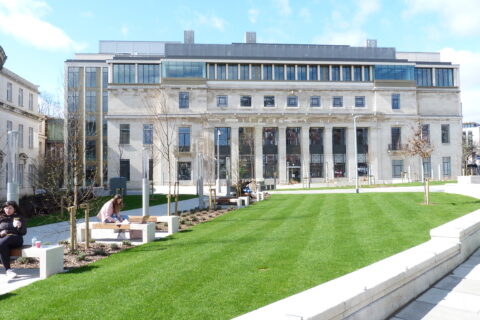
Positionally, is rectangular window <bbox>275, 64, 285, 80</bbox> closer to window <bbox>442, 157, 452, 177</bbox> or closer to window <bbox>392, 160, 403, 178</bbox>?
window <bbox>392, 160, 403, 178</bbox>

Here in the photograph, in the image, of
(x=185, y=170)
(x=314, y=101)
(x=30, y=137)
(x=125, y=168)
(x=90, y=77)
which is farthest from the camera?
(x=90, y=77)

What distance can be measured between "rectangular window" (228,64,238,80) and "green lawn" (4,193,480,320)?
44727 millimetres

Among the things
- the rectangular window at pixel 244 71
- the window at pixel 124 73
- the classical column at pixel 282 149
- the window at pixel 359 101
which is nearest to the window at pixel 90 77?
the window at pixel 124 73

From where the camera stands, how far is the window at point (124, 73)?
54.6 metres

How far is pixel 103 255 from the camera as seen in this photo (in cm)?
942

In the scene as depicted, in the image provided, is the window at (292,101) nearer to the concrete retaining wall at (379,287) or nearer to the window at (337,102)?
the window at (337,102)

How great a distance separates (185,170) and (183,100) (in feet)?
33.3

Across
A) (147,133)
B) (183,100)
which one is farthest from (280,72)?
(147,133)

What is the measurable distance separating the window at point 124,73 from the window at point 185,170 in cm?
1442

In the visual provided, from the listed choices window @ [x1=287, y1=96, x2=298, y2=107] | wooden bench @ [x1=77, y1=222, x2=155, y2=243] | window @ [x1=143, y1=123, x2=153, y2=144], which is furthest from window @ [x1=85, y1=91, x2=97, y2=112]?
wooden bench @ [x1=77, y1=222, x2=155, y2=243]

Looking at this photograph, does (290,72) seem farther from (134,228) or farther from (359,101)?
(134,228)

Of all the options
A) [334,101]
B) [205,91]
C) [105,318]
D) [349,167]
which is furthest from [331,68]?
[105,318]

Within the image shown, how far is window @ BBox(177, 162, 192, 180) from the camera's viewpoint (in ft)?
176

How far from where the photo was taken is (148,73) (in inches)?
2181
